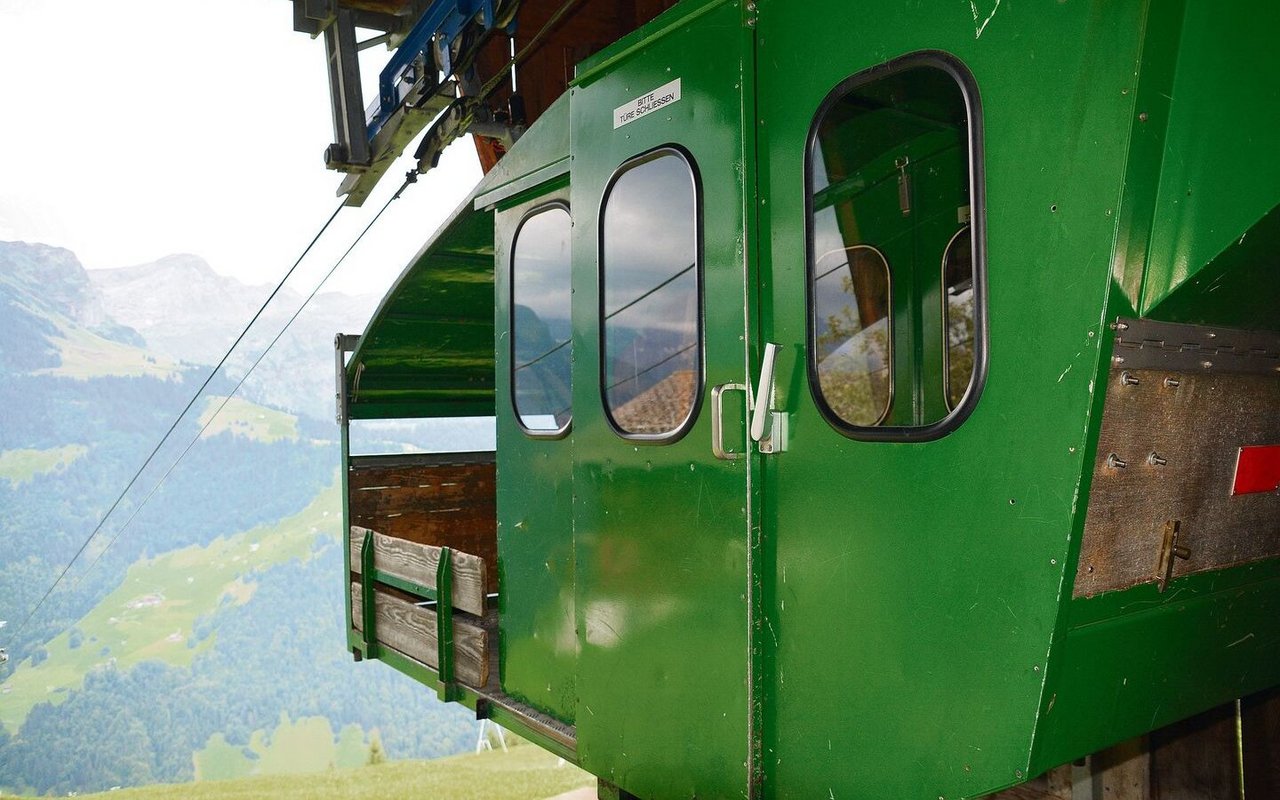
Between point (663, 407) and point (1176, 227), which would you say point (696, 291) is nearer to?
point (663, 407)

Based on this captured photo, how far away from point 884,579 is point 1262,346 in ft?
3.31

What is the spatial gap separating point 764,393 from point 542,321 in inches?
57.9

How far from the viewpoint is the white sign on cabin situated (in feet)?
8.87

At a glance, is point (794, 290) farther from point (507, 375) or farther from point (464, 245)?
point (464, 245)

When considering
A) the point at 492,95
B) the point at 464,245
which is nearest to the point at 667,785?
the point at 464,245

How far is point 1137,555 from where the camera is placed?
2.10 metres

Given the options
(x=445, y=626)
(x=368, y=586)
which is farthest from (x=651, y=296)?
(x=368, y=586)

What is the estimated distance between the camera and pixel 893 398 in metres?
2.87

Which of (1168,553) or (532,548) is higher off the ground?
(1168,553)

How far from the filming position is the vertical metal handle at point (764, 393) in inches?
91.4

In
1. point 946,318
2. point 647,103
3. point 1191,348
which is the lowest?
point 1191,348

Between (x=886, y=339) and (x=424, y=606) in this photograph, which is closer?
(x=886, y=339)

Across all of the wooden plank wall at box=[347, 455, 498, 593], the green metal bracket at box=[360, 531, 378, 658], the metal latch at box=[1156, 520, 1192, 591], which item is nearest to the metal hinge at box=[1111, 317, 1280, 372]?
the metal latch at box=[1156, 520, 1192, 591]

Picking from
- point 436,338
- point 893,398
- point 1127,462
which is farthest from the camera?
point 436,338
